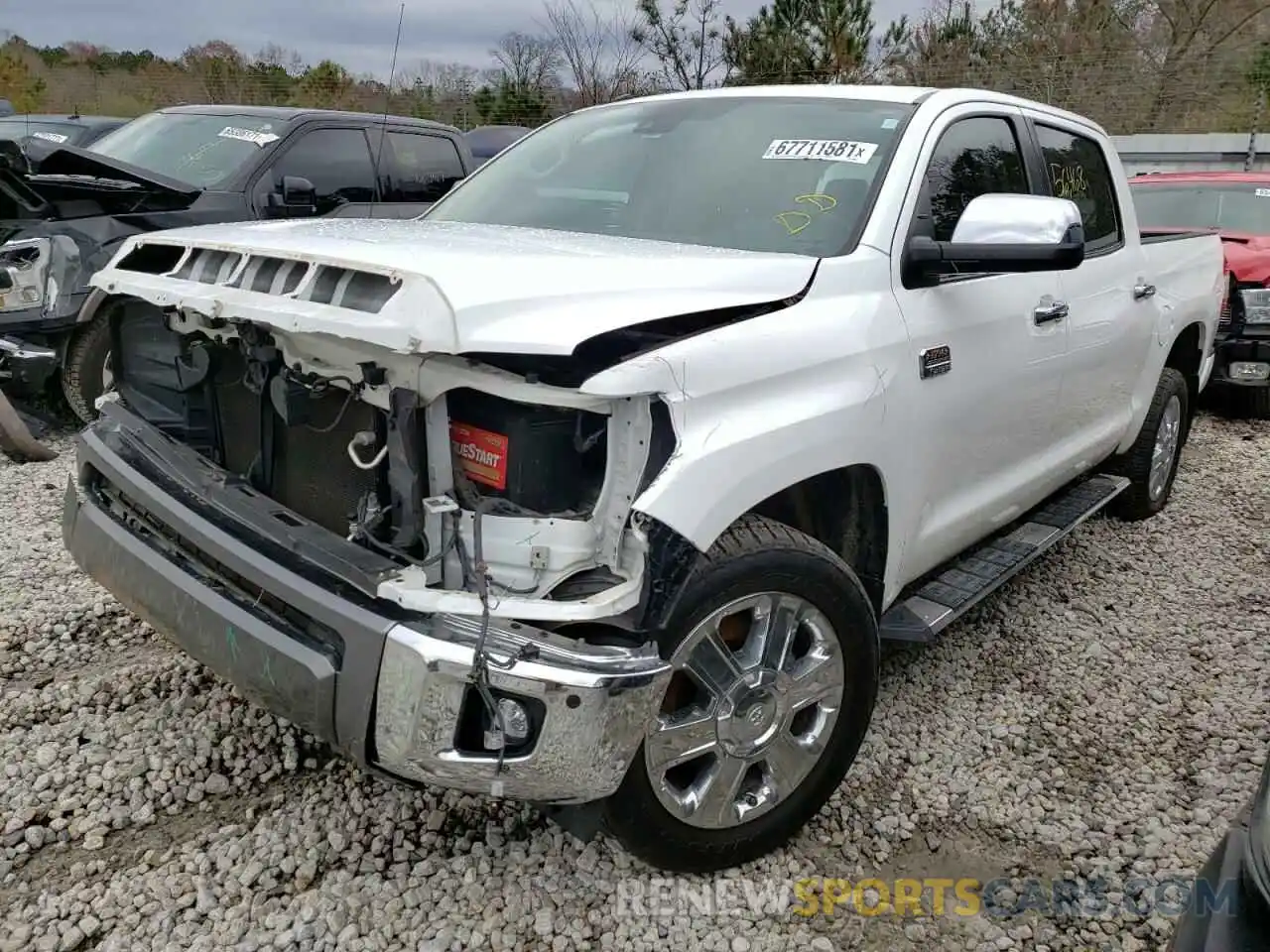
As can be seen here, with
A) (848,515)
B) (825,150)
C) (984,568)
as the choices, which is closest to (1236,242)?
(984,568)

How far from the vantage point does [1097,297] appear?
3949mm

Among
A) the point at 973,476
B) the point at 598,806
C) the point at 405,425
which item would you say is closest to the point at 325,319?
the point at 405,425

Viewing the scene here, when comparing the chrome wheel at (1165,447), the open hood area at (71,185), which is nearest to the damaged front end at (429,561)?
the open hood area at (71,185)

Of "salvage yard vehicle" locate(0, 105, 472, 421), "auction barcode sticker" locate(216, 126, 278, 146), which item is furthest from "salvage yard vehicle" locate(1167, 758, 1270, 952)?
"auction barcode sticker" locate(216, 126, 278, 146)

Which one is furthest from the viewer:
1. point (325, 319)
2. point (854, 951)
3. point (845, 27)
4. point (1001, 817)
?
point (845, 27)

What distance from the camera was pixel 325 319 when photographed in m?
2.06

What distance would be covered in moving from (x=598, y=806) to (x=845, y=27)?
2504 cm

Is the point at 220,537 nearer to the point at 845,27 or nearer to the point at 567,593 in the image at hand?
the point at 567,593

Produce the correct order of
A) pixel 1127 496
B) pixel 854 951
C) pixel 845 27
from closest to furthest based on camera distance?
pixel 854 951, pixel 1127 496, pixel 845 27

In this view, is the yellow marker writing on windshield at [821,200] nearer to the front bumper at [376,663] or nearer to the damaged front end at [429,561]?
the damaged front end at [429,561]

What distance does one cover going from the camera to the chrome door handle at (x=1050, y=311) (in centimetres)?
340

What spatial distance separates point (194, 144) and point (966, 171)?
531 centimetres

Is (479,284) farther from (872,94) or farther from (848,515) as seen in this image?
(872,94)

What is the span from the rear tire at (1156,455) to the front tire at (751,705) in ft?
9.60
